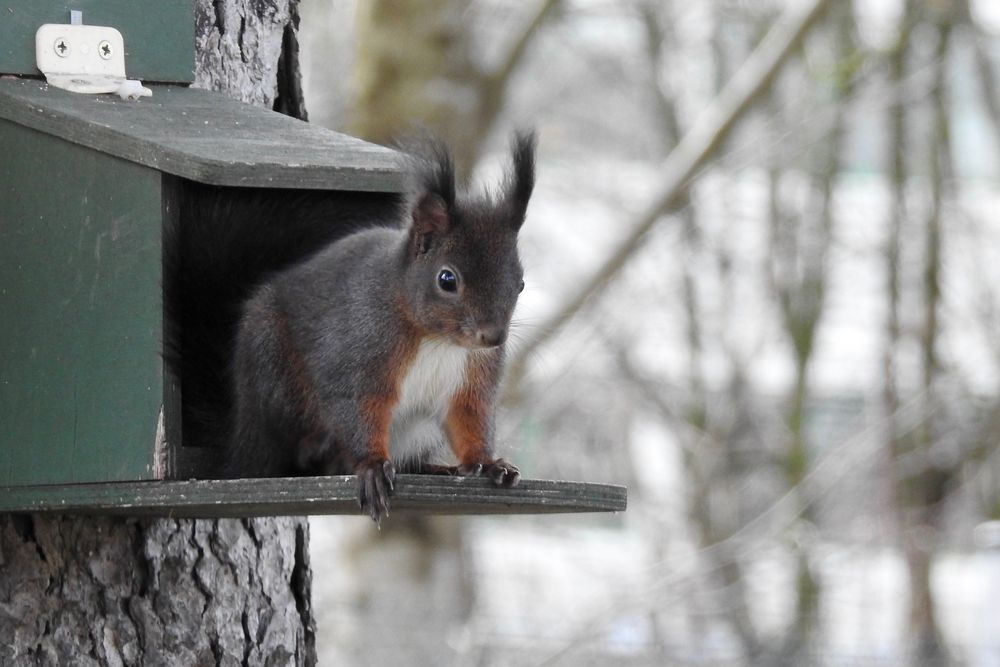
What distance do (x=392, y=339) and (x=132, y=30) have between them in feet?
1.84

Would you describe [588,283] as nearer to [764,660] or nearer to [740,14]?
[764,660]

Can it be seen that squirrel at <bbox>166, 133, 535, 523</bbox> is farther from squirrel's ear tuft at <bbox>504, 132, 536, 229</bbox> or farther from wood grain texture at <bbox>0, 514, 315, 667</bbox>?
wood grain texture at <bbox>0, 514, 315, 667</bbox>

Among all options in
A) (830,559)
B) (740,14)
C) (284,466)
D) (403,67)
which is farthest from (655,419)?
(284,466)

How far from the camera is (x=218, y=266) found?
199 centimetres

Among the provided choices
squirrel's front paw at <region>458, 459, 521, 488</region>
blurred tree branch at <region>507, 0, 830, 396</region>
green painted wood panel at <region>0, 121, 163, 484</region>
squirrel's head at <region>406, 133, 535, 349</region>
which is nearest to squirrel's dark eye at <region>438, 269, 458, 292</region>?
squirrel's head at <region>406, 133, 535, 349</region>

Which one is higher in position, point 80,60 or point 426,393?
point 80,60

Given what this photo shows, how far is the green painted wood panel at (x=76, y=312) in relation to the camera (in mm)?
1713

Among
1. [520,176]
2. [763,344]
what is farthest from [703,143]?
[763,344]

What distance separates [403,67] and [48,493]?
301cm

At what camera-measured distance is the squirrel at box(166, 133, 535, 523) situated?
72.3 inches

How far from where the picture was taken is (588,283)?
418 cm

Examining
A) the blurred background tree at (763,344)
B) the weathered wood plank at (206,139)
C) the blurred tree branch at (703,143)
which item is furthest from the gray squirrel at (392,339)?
the blurred background tree at (763,344)

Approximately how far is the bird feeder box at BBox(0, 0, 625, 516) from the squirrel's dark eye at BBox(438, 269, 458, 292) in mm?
118

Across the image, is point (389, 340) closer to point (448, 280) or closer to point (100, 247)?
point (448, 280)
